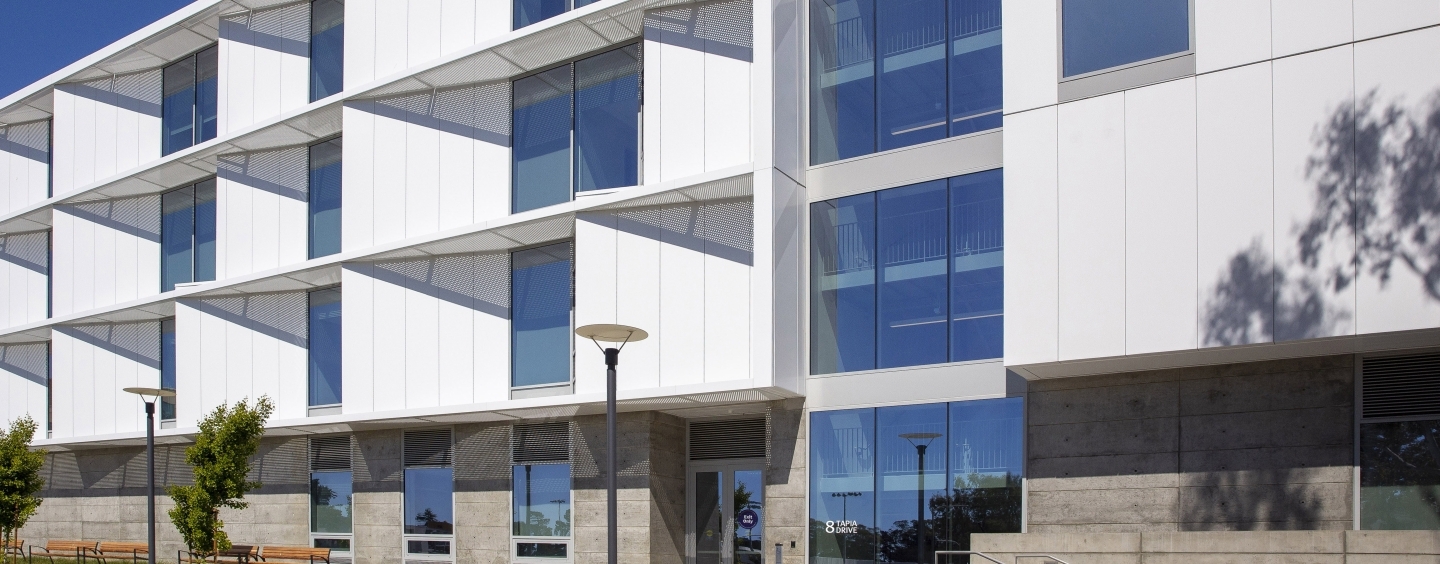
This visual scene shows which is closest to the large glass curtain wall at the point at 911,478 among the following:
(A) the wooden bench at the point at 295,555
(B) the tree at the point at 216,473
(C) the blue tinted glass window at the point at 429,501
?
(C) the blue tinted glass window at the point at 429,501

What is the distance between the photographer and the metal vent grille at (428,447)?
24562 millimetres

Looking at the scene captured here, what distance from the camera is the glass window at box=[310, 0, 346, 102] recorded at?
89.5 ft

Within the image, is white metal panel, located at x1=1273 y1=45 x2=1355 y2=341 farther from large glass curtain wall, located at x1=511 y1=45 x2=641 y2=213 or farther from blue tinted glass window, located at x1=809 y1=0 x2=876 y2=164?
large glass curtain wall, located at x1=511 y1=45 x2=641 y2=213

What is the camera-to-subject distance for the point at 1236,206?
15.0 meters

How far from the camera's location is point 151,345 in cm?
3139

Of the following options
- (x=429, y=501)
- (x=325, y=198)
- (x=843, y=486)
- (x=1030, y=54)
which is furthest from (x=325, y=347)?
(x=1030, y=54)

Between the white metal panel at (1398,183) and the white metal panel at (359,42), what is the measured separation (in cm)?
1877

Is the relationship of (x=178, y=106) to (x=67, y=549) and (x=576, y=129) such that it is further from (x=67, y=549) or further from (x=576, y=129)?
(x=576, y=129)

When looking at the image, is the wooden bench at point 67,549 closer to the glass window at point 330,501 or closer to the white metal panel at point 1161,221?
the glass window at point 330,501

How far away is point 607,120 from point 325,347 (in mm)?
8850

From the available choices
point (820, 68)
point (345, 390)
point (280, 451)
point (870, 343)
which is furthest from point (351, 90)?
point (870, 343)

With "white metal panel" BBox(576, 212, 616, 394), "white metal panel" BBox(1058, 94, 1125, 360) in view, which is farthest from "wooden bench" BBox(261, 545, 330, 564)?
"white metal panel" BBox(1058, 94, 1125, 360)

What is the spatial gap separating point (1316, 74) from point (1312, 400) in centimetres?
402

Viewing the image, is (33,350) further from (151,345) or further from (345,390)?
(345,390)
